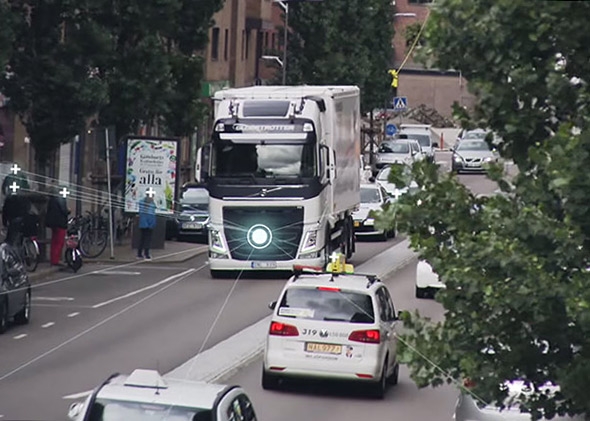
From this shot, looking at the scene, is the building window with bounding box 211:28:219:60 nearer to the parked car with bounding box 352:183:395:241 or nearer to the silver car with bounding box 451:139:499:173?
the silver car with bounding box 451:139:499:173

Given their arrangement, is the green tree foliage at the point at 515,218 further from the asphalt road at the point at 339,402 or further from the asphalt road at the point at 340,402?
the asphalt road at the point at 339,402

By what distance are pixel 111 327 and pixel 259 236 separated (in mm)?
7746

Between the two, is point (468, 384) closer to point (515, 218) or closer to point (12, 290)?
point (515, 218)

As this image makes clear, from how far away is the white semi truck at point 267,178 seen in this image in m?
35.3

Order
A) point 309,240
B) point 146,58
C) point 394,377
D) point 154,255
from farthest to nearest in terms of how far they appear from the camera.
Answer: point 146,58, point 154,255, point 309,240, point 394,377

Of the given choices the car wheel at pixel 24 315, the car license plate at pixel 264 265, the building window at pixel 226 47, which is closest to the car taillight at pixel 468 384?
the car wheel at pixel 24 315

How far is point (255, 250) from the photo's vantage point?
35938mm

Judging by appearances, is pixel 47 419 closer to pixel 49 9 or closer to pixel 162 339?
pixel 162 339

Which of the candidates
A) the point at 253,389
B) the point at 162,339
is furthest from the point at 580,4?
the point at 162,339

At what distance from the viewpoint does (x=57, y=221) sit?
3694 centimetres

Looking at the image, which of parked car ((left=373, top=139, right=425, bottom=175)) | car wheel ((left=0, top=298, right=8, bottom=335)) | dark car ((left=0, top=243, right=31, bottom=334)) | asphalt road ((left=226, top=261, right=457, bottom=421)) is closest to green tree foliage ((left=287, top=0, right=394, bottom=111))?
parked car ((left=373, top=139, right=425, bottom=175))

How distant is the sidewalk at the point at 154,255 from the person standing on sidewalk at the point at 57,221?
1.49 ft

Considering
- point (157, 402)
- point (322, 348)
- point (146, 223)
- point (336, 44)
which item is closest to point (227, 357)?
point (322, 348)

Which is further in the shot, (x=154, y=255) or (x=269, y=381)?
(x=154, y=255)
